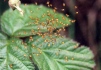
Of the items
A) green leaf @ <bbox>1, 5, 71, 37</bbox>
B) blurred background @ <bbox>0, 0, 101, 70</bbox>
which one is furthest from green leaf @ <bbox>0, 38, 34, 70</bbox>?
blurred background @ <bbox>0, 0, 101, 70</bbox>

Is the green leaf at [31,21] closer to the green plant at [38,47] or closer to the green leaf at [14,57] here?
the green plant at [38,47]

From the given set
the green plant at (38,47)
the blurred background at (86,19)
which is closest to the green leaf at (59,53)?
the green plant at (38,47)

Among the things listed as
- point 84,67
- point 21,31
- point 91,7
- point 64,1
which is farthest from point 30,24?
point 91,7

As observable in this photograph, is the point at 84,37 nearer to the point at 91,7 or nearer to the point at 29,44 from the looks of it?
the point at 91,7

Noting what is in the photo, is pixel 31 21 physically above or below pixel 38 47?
above

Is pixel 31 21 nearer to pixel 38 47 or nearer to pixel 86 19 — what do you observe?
pixel 38 47

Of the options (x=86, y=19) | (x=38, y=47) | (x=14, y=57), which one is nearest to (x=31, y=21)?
(x=38, y=47)
